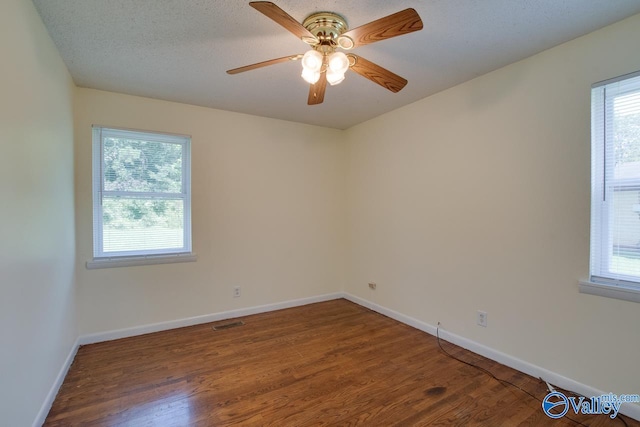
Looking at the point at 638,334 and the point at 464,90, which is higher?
the point at 464,90

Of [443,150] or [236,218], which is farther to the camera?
[236,218]

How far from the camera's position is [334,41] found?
1.76 m

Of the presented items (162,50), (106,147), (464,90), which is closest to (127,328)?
(106,147)

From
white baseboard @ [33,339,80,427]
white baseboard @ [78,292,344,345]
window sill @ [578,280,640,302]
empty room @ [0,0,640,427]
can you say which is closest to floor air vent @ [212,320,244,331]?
empty room @ [0,0,640,427]

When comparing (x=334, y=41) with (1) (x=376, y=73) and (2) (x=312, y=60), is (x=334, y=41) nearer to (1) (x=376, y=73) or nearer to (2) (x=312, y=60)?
(2) (x=312, y=60)

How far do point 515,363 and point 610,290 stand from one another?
0.89 meters

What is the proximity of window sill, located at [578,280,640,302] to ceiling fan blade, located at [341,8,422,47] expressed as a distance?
1953mm

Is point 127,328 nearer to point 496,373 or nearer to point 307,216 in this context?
point 307,216

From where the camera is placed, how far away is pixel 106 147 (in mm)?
2887

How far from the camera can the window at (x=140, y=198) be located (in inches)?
113

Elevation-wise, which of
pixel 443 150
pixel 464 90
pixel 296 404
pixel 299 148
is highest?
pixel 464 90

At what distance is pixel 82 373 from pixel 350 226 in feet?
10.4

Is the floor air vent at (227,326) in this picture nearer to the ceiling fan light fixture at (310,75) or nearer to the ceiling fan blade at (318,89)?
the ceiling fan blade at (318,89)

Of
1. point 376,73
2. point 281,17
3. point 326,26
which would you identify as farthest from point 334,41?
point 281,17
